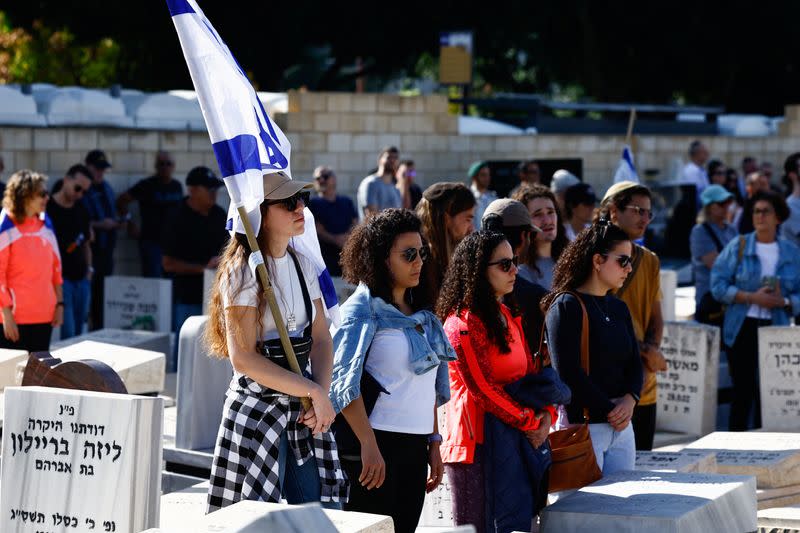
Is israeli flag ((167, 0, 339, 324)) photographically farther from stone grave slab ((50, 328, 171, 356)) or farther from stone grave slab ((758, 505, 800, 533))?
stone grave slab ((50, 328, 171, 356))

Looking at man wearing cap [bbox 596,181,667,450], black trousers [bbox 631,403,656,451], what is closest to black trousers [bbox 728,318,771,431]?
man wearing cap [bbox 596,181,667,450]

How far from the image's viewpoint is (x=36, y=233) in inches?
404

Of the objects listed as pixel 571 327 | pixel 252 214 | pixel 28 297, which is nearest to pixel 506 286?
pixel 571 327

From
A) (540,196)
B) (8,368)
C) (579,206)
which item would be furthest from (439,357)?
(8,368)

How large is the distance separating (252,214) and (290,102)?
13.7 meters

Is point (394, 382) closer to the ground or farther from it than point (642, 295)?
closer to the ground

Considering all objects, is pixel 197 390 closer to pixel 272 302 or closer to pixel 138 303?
pixel 272 302

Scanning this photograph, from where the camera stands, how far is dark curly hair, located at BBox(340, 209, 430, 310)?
5.81 meters

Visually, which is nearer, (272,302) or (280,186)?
(272,302)

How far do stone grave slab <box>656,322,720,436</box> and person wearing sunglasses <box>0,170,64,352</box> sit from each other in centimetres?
444

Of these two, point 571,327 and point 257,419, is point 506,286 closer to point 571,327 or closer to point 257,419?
point 571,327

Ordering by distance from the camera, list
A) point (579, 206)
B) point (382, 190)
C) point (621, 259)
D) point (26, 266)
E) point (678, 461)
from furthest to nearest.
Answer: point (382, 190) → point (26, 266) → point (579, 206) → point (678, 461) → point (621, 259)

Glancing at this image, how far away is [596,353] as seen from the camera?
21.5 feet

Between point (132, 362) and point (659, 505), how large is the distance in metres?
5.00
